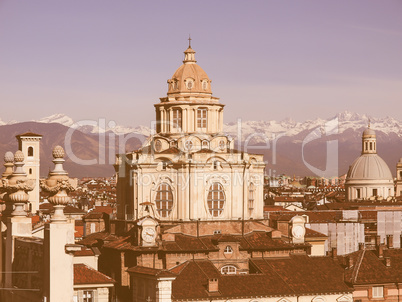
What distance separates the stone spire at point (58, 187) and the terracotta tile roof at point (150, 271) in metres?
26.2

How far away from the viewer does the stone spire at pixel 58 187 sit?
86.7ft

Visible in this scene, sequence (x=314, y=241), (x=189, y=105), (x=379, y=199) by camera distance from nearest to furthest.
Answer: (x=189, y=105) → (x=314, y=241) → (x=379, y=199)

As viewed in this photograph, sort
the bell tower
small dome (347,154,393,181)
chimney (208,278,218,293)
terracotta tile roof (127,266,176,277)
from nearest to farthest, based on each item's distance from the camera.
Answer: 1. terracotta tile roof (127,266,176,277)
2. chimney (208,278,218,293)
3. the bell tower
4. small dome (347,154,393,181)

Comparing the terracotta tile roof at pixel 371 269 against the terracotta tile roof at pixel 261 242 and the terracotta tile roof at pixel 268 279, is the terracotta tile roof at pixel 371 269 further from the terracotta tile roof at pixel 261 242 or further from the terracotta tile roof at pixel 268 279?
the terracotta tile roof at pixel 261 242

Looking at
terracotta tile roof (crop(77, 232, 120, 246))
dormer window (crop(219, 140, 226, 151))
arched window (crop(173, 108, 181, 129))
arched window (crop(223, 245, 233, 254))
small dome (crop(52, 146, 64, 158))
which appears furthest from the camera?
arched window (crop(173, 108, 181, 129))

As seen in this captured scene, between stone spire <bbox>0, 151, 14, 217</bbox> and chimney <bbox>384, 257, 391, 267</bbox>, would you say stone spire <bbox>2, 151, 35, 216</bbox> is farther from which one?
chimney <bbox>384, 257, 391, 267</bbox>

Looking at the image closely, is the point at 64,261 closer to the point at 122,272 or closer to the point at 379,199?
the point at 122,272

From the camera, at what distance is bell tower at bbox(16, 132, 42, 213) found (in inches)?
4702

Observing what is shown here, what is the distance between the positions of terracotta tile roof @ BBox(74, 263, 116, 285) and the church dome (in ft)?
48.9

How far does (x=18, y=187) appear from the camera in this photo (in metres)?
32.4

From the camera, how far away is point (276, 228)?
2677 inches

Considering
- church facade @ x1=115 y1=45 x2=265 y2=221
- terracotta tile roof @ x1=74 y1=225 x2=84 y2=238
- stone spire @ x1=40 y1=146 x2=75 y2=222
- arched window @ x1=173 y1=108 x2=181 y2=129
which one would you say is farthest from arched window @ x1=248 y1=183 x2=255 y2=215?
stone spire @ x1=40 y1=146 x2=75 y2=222

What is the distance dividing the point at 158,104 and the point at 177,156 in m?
4.10

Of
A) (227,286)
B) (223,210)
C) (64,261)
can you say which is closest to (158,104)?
(223,210)
